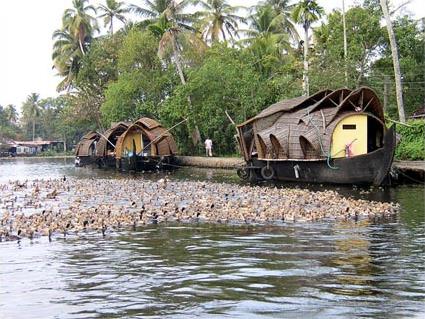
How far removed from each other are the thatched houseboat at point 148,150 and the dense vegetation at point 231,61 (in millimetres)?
3083

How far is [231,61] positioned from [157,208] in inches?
1061

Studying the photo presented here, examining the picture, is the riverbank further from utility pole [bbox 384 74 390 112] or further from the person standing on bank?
utility pole [bbox 384 74 390 112]

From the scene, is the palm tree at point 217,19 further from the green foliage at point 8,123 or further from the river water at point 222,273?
the green foliage at point 8,123

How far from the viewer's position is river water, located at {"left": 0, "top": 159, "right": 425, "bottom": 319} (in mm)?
6250

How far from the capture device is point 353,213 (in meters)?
13.3

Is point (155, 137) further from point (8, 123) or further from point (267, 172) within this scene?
point (8, 123)

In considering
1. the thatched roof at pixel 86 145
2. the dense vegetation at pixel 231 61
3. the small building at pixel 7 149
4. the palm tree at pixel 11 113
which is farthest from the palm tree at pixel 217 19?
the palm tree at pixel 11 113

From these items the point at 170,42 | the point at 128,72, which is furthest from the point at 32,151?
the point at 170,42

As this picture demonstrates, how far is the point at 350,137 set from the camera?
2250 centimetres

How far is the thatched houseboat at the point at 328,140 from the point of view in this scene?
20.7 metres

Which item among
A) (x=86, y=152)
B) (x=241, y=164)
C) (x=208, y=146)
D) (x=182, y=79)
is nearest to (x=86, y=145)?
(x=86, y=152)

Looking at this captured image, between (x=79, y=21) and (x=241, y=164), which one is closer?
(x=241, y=164)

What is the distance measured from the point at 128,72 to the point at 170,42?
7.74 meters

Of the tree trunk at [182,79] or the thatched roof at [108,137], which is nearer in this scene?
the tree trunk at [182,79]
